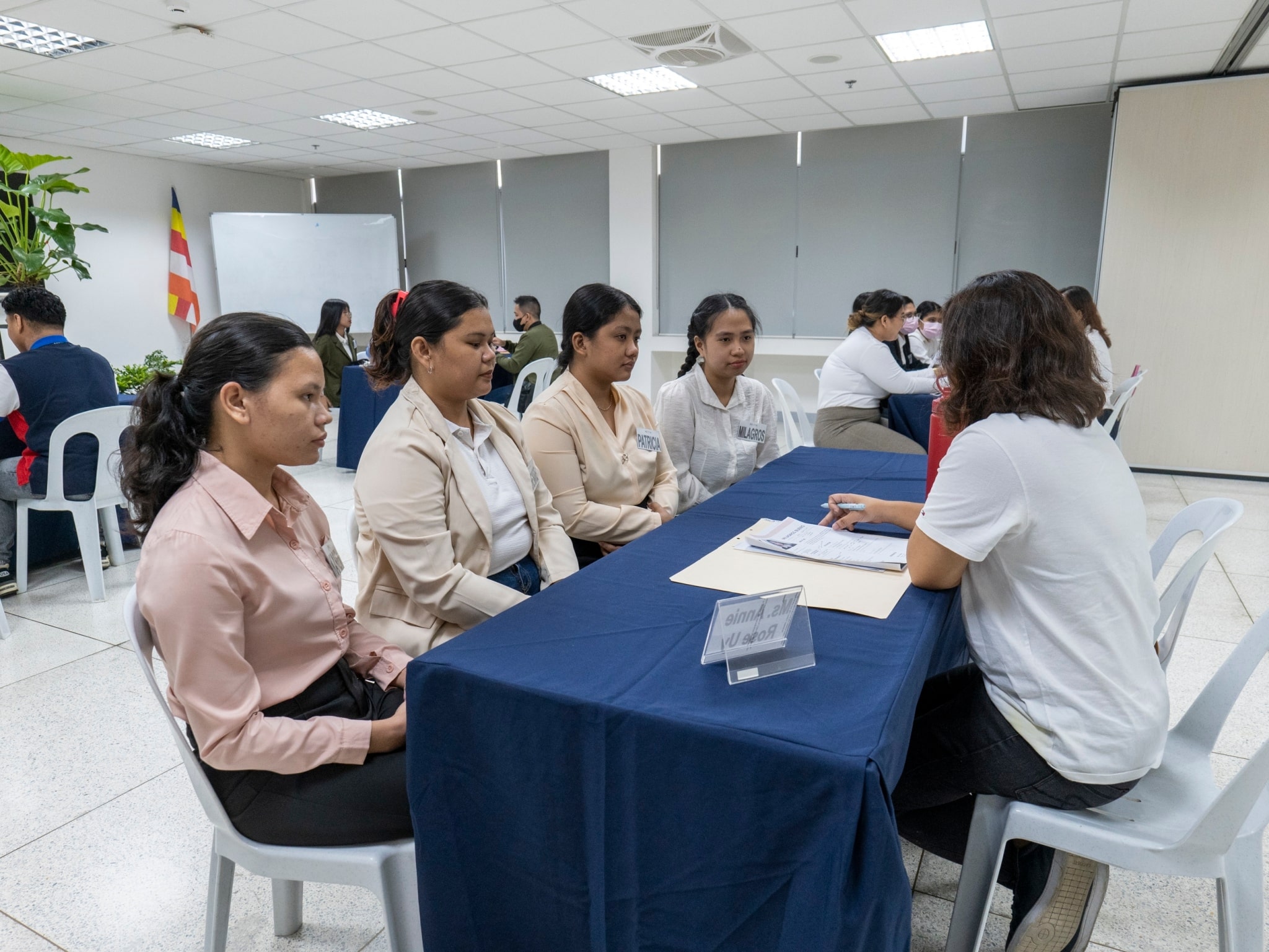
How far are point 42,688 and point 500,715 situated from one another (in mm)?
2331

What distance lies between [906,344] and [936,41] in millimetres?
1800

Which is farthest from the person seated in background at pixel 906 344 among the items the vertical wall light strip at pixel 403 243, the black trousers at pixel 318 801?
the vertical wall light strip at pixel 403 243

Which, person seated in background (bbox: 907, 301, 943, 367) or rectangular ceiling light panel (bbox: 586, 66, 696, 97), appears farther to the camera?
person seated in background (bbox: 907, 301, 943, 367)

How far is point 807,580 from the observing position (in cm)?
140

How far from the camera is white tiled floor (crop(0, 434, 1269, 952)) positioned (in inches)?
61.1

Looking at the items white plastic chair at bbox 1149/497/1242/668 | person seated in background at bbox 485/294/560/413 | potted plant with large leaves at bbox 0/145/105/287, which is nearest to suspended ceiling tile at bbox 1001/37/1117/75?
person seated in background at bbox 485/294/560/413

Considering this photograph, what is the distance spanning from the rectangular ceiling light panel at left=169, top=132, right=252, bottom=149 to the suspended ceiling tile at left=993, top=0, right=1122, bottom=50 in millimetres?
6468

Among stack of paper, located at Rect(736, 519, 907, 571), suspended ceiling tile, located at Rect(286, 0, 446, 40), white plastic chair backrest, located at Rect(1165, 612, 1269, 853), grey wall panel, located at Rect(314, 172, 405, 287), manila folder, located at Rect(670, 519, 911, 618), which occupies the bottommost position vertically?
white plastic chair backrest, located at Rect(1165, 612, 1269, 853)

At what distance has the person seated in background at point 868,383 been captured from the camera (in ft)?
13.3

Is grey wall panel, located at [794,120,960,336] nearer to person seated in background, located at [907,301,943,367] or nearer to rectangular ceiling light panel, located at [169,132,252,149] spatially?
person seated in background, located at [907,301,943,367]

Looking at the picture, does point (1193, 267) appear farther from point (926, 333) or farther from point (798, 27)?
point (798, 27)

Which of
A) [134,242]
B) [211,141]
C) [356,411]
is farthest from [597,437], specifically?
[134,242]

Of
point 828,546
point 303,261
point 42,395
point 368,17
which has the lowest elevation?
point 828,546

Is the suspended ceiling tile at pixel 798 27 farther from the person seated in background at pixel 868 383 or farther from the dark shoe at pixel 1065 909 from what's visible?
the dark shoe at pixel 1065 909
